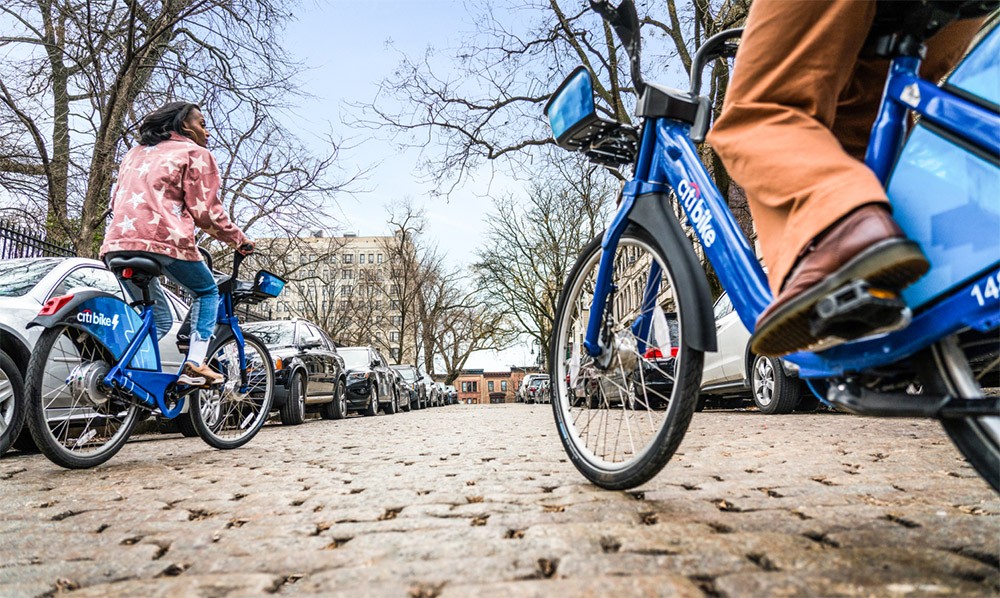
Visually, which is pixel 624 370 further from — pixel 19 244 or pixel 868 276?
pixel 19 244

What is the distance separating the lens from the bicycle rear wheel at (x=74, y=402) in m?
3.67

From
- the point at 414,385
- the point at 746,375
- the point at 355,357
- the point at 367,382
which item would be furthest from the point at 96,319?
the point at 414,385

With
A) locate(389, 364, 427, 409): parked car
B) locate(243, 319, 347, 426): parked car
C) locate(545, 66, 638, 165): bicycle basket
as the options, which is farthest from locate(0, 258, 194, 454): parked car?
locate(389, 364, 427, 409): parked car

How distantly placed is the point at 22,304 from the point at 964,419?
5.80m

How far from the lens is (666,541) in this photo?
175 centimetres

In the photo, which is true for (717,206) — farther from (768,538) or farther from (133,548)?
(133,548)

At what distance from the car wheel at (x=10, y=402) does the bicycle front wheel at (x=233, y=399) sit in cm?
103

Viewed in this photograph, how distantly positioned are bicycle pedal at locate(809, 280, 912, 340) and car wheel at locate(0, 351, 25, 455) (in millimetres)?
4787

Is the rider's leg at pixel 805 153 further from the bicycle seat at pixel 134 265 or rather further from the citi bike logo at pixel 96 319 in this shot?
the citi bike logo at pixel 96 319

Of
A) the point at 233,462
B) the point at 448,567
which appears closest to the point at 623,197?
the point at 448,567

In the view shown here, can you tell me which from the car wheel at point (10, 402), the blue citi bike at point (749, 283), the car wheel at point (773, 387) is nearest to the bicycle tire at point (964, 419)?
the blue citi bike at point (749, 283)

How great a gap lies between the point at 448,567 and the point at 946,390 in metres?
1.20

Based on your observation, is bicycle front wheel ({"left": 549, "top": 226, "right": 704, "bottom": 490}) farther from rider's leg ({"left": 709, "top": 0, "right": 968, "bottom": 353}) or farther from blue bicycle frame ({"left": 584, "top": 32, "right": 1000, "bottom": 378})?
rider's leg ({"left": 709, "top": 0, "right": 968, "bottom": 353})

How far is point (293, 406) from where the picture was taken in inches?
357
